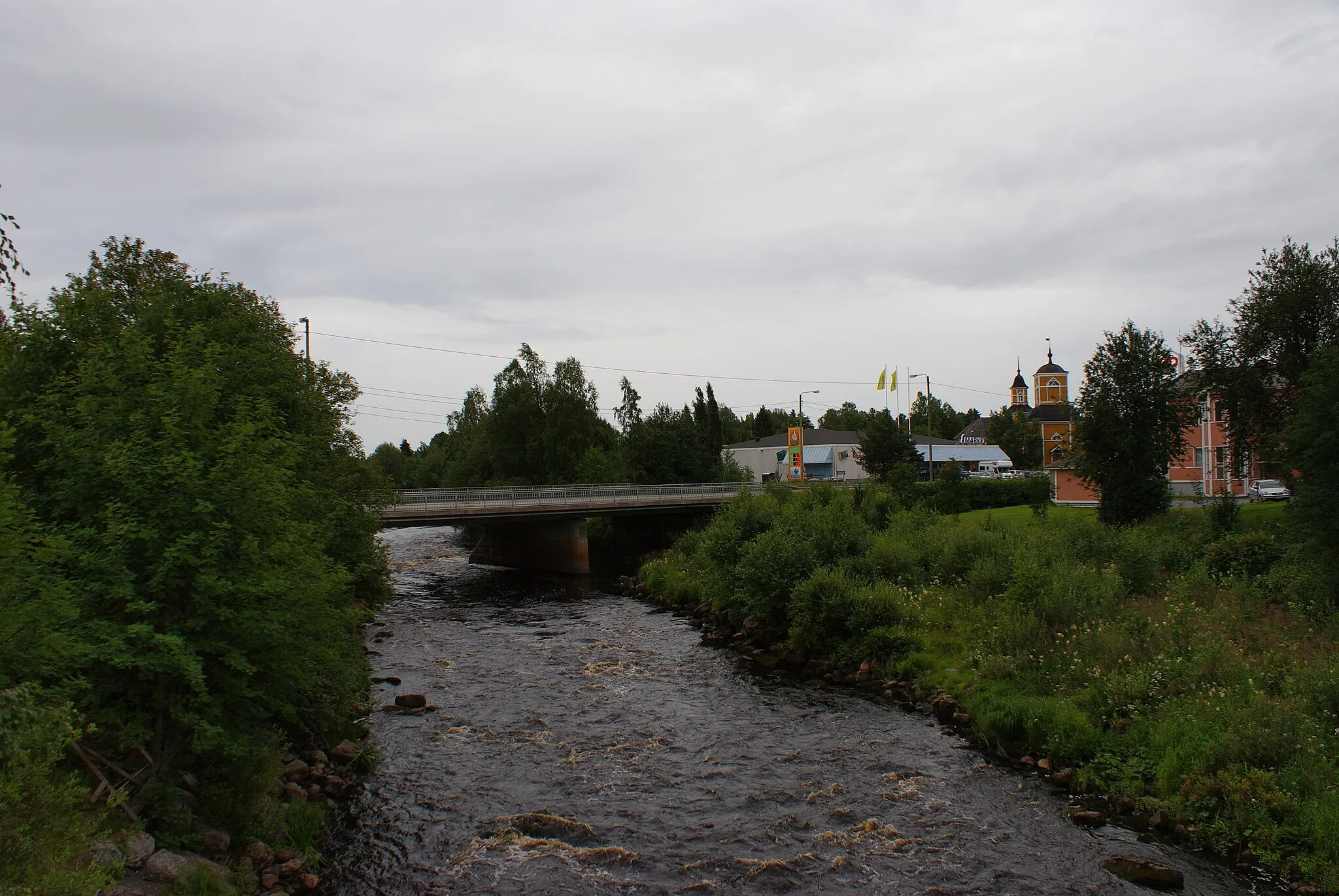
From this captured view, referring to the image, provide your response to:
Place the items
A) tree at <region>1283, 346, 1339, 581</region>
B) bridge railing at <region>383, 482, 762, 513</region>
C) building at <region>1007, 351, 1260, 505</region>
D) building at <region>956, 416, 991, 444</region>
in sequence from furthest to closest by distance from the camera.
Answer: building at <region>956, 416, 991, 444</region> < bridge railing at <region>383, 482, 762, 513</region> < building at <region>1007, 351, 1260, 505</region> < tree at <region>1283, 346, 1339, 581</region>

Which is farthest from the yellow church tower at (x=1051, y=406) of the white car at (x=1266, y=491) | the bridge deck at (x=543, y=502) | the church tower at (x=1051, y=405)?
the bridge deck at (x=543, y=502)

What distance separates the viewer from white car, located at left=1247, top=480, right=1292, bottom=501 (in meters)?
48.5

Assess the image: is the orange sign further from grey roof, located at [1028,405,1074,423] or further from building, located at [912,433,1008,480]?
grey roof, located at [1028,405,1074,423]

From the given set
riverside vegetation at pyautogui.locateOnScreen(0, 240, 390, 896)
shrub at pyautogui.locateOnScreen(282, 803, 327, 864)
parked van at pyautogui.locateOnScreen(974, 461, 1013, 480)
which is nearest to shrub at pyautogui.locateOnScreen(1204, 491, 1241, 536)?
riverside vegetation at pyautogui.locateOnScreen(0, 240, 390, 896)

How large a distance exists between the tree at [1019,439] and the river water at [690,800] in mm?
99320

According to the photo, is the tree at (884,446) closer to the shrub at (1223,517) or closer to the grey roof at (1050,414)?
the shrub at (1223,517)

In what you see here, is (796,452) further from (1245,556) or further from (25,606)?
(25,606)

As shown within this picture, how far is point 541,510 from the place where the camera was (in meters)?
52.1

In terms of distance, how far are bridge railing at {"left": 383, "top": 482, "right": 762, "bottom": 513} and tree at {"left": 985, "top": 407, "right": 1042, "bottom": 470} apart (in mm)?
66424

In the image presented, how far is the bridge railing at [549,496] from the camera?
1866 inches

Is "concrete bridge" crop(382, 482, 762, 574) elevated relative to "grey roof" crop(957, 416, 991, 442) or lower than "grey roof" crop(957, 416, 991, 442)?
lower

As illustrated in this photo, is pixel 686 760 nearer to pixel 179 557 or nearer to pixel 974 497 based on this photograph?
pixel 179 557

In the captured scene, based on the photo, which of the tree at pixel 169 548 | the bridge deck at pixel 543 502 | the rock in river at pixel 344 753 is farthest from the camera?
the bridge deck at pixel 543 502

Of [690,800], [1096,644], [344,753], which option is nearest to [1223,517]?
[1096,644]
